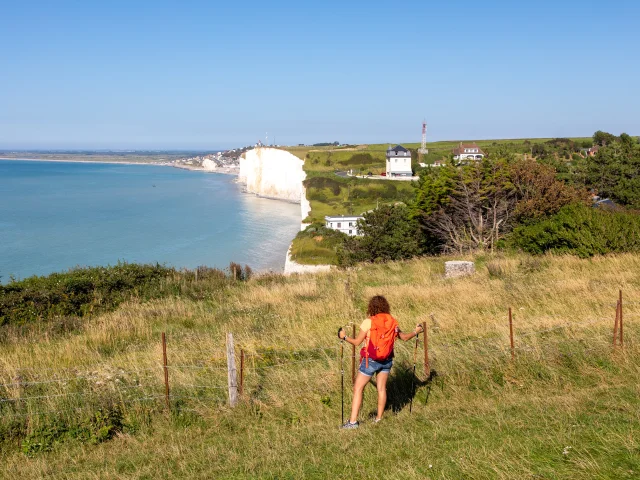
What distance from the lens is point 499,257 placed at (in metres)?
17.1

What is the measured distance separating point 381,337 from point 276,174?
12162 cm

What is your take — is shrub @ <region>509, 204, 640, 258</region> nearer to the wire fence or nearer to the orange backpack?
the wire fence

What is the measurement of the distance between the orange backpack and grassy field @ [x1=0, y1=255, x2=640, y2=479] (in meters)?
0.73

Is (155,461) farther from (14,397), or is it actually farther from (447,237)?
(447,237)

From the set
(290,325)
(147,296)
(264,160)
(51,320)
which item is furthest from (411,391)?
(264,160)

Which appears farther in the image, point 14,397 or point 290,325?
point 290,325

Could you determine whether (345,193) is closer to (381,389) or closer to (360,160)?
(360,160)

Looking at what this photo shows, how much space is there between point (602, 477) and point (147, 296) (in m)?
12.5

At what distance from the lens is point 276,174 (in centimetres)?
12550

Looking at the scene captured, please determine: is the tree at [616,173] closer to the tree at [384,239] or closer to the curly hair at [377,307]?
the tree at [384,239]

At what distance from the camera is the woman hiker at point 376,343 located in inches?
212

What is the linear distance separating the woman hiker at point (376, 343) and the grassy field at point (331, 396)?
1.28 feet

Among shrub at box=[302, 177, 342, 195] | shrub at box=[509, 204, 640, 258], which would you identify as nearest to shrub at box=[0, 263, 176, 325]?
shrub at box=[509, 204, 640, 258]

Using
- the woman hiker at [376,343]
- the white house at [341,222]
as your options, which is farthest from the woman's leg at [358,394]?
the white house at [341,222]
